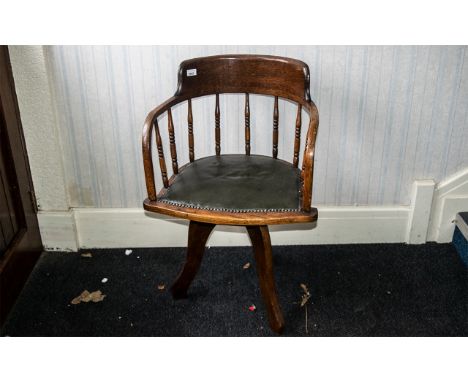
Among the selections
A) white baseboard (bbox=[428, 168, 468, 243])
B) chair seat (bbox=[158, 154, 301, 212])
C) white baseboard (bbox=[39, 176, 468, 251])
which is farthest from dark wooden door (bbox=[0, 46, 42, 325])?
white baseboard (bbox=[428, 168, 468, 243])

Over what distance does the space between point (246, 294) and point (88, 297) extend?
61 cm

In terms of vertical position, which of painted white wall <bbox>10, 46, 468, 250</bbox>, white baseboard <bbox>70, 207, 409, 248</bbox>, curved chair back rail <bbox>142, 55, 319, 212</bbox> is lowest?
white baseboard <bbox>70, 207, 409, 248</bbox>

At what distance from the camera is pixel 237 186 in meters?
1.79

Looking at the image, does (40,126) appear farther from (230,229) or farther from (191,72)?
(230,229)

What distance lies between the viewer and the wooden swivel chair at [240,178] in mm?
1657

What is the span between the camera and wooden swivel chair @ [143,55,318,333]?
5.44 feet

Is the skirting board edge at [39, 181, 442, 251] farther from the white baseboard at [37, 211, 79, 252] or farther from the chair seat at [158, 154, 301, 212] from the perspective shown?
the chair seat at [158, 154, 301, 212]

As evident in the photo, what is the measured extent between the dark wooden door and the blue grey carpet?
7cm

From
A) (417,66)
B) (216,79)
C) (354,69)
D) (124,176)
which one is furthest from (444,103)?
(124,176)

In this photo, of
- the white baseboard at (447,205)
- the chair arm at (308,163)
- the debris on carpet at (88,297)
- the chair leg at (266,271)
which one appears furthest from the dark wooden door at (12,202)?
the white baseboard at (447,205)

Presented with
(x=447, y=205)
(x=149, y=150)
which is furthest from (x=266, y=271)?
(x=447, y=205)

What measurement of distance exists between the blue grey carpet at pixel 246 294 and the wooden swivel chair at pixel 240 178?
0.13 metres

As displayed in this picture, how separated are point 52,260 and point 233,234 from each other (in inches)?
30.7

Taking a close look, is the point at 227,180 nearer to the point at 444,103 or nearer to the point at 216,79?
the point at 216,79
